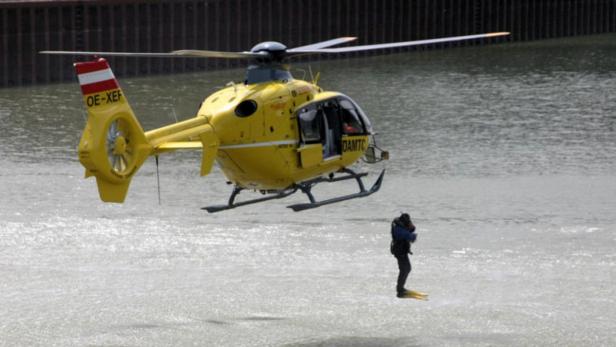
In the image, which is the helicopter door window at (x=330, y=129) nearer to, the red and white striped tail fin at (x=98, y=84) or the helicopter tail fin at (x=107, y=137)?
the helicopter tail fin at (x=107, y=137)

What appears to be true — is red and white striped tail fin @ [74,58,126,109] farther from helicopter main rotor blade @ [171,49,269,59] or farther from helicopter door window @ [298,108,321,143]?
helicopter door window @ [298,108,321,143]

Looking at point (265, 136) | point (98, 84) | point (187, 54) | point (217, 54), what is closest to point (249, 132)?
point (265, 136)

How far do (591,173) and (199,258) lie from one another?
48.5 feet

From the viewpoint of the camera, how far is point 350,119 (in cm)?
2645

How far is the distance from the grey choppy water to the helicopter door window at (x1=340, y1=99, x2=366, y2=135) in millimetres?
4925

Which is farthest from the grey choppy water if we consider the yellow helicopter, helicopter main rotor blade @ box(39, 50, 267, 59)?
helicopter main rotor blade @ box(39, 50, 267, 59)

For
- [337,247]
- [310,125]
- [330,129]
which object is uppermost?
[310,125]

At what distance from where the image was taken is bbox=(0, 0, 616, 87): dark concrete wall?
5850cm

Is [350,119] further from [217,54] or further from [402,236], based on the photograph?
[217,54]

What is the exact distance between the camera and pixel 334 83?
6200 cm

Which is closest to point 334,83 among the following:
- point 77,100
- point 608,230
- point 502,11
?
point 77,100

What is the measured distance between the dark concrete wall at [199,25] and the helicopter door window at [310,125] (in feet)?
113

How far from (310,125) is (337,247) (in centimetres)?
1004

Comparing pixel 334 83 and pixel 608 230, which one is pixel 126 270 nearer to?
pixel 608 230
